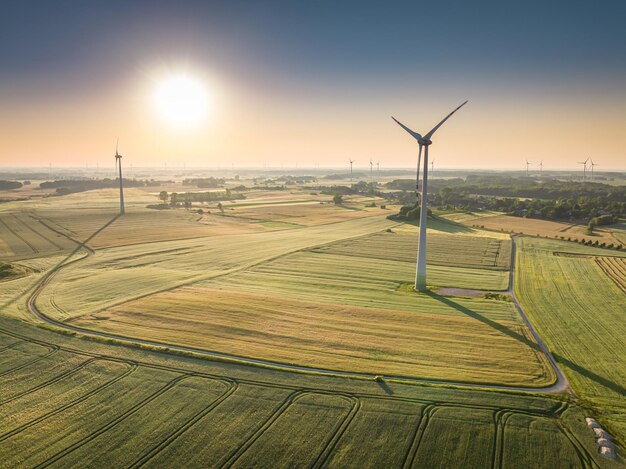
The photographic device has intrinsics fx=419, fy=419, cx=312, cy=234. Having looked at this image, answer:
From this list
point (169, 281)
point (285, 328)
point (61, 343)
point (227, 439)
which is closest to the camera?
point (227, 439)

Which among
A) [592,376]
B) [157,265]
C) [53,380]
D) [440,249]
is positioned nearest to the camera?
[53,380]

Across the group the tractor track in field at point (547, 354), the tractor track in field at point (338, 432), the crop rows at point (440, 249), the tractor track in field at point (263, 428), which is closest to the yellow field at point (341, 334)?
the tractor track in field at point (547, 354)

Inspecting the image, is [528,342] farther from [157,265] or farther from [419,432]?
[157,265]

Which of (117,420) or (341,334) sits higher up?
(341,334)

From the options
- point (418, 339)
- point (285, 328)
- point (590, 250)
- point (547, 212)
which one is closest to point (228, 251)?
point (285, 328)

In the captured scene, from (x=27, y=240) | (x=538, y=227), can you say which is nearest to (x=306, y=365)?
(x=27, y=240)

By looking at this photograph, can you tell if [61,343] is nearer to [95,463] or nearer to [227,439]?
[95,463]
